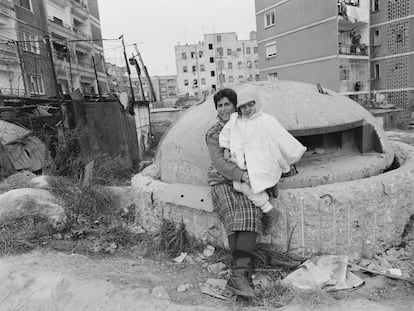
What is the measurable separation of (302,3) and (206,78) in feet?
113

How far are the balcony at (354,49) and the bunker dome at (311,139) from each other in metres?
18.2

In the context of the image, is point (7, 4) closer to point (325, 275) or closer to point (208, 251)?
point (208, 251)

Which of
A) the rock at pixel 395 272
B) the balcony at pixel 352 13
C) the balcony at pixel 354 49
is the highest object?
the balcony at pixel 352 13

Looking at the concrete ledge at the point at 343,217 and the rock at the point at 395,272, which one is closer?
the rock at the point at 395,272

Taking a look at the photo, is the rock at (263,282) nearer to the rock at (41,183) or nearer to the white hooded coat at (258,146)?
the white hooded coat at (258,146)

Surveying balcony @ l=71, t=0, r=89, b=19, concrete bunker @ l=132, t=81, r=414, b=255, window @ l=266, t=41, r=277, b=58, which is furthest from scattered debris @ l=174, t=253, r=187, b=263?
balcony @ l=71, t=0, r=89, b=19

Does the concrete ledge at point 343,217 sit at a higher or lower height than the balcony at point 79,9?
lower

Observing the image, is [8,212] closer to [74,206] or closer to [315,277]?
[74,206]

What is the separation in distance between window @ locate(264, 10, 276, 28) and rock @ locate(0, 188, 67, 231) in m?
23.0

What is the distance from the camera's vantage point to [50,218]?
3615 mm

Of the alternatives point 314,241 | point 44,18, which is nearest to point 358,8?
point 44,18

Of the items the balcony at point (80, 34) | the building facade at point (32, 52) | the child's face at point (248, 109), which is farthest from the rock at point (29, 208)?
the balcony at point (80, 34)

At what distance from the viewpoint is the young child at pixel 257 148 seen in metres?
2.73

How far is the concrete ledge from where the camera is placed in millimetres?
2939
